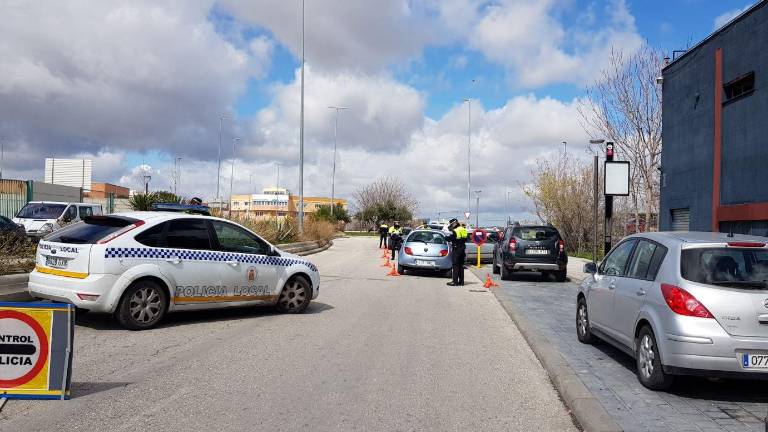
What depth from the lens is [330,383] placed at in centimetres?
613

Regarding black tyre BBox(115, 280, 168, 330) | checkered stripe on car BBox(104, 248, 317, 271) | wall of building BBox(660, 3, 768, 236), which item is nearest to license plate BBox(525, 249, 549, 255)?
wall of building BBox(660, 3, 768, 236)

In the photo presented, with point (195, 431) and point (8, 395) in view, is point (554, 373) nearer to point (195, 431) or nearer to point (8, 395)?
point (195, 431)

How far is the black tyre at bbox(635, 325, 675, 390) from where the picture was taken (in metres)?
5.77

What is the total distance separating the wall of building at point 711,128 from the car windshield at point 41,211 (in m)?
20.3

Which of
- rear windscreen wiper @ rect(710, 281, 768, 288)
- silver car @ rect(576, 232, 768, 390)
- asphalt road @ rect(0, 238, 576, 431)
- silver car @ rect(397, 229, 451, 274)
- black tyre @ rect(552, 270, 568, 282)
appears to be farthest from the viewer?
silver car @ rect(397, 229, 451, 274)

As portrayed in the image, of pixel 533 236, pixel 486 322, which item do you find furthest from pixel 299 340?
pixel 533 236

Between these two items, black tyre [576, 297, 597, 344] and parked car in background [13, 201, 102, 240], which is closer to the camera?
black tyre [576, 297, 597, 344]

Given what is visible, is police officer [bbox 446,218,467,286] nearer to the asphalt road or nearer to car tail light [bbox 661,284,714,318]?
the asphalt road

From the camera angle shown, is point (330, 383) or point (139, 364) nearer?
point (330, 383)

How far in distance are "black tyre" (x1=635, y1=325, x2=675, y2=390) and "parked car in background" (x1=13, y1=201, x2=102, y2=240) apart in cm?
1863

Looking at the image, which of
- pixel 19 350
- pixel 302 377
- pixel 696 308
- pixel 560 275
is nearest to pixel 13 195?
pixel 560 275

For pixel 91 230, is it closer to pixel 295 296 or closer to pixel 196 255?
pixel 196 255

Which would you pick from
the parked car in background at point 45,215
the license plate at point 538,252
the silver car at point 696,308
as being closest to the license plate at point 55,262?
the silver car at point 696,308

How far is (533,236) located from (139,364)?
13457 millimetres
